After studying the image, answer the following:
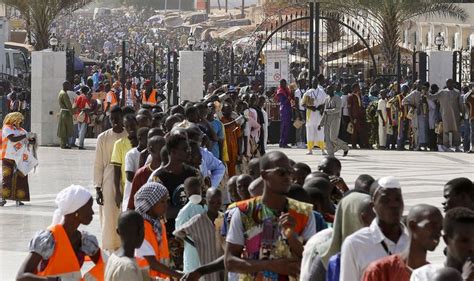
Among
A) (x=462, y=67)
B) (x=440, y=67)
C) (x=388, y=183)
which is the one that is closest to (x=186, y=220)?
(x=388, y=183)

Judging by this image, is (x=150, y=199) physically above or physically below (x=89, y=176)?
above

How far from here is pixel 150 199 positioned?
8203 millimetres

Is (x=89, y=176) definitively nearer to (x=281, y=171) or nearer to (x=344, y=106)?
(x=344, y=106)

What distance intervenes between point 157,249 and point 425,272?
124 inches

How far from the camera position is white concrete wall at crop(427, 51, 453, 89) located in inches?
Result: 1141

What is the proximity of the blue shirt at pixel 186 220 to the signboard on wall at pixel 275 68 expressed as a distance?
66.3ft

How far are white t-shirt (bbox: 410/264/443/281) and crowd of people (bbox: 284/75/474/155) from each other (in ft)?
64.3

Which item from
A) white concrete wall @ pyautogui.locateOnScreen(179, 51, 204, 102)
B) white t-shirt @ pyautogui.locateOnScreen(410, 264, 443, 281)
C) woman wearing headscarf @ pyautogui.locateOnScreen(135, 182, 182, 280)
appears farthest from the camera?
white concrete wall @ pyautogui.locateOnScreen(179, 51, 204, 102)

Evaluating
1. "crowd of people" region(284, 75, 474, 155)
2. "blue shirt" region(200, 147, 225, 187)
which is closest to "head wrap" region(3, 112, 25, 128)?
"blue shirt" region(200, 147, 225, 187)

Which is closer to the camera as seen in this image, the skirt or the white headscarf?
the white headscarf

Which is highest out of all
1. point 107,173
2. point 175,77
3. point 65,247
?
point 175,77

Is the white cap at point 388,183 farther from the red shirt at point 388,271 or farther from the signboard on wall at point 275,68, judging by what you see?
the signboard on wall at point 275,68

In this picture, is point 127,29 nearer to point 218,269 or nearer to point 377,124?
point 377,124

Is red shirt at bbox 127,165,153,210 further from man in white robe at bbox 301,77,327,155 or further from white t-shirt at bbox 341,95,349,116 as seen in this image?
white t-shirt at bbox 341,95,349,116
